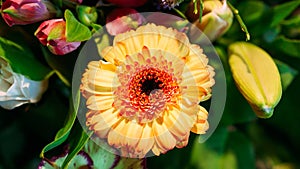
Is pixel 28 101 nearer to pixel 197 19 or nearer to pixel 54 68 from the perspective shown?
pixel 54 68

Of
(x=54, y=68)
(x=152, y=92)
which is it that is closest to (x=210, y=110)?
(x=152, y=92)

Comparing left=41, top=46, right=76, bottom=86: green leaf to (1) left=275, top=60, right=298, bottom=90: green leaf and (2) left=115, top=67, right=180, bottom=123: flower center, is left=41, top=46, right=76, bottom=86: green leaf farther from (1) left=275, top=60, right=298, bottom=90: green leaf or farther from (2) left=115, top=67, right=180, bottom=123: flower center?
(1) left=275, top=60, right=298, bottom=90: green leaf

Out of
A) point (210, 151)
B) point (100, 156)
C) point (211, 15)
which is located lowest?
point (210, 151)

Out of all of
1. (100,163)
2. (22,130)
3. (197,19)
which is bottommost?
(22,130)

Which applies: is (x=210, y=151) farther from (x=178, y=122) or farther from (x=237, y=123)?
(x=178, y=122)

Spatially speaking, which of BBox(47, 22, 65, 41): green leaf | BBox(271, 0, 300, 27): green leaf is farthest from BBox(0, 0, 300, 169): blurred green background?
BBox(47, 22, 65, 41): green leaf

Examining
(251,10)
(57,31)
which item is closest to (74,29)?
(57,31)

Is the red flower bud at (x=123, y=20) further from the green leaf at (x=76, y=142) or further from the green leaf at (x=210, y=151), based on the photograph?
the green leaf at (x=210, y=151)

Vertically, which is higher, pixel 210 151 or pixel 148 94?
pixel 148 94
